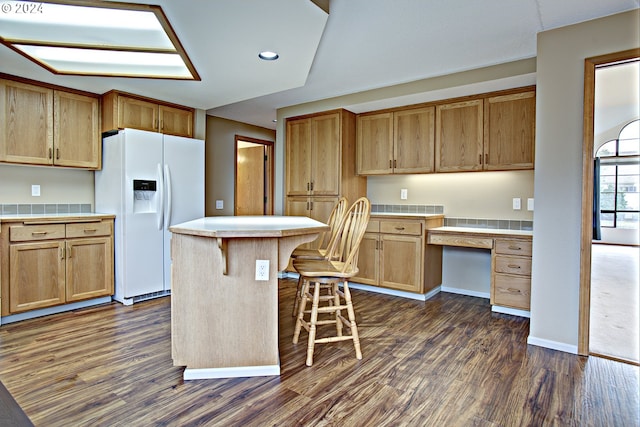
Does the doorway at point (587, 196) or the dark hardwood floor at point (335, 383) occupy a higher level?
the doorway at point (587, 196)

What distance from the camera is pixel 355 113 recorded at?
4457 mm

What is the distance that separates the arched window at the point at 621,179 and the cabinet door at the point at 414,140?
152cm

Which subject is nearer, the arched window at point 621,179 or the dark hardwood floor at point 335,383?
the dark hardwood floor at point 335,383

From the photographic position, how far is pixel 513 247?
3.30m

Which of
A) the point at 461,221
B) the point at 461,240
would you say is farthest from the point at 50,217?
the point at 461,221

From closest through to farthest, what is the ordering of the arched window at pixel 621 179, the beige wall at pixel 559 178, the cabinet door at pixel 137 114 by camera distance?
the beige wall at pixel 559 178, the arched window at pixel 621 179, the cabinet door at pixel 137 114

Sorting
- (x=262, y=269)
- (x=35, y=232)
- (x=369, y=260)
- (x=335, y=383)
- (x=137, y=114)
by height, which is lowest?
(x=335, y=383)

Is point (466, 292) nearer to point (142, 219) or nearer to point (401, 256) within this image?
point (401, 256)

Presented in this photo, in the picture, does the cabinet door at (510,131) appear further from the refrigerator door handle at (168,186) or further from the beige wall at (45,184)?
the beige wall at (45,184)

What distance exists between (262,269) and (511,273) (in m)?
2.43

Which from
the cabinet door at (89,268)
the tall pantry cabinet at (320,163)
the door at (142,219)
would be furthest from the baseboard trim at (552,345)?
the cabinet door at (89,268)

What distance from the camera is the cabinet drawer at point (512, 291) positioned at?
3248 mm

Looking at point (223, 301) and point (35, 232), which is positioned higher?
point (35, 232)

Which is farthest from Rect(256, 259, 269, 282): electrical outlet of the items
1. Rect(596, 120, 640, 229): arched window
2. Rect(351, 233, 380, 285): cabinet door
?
Rect(596, 120, 640, 229): arched window
